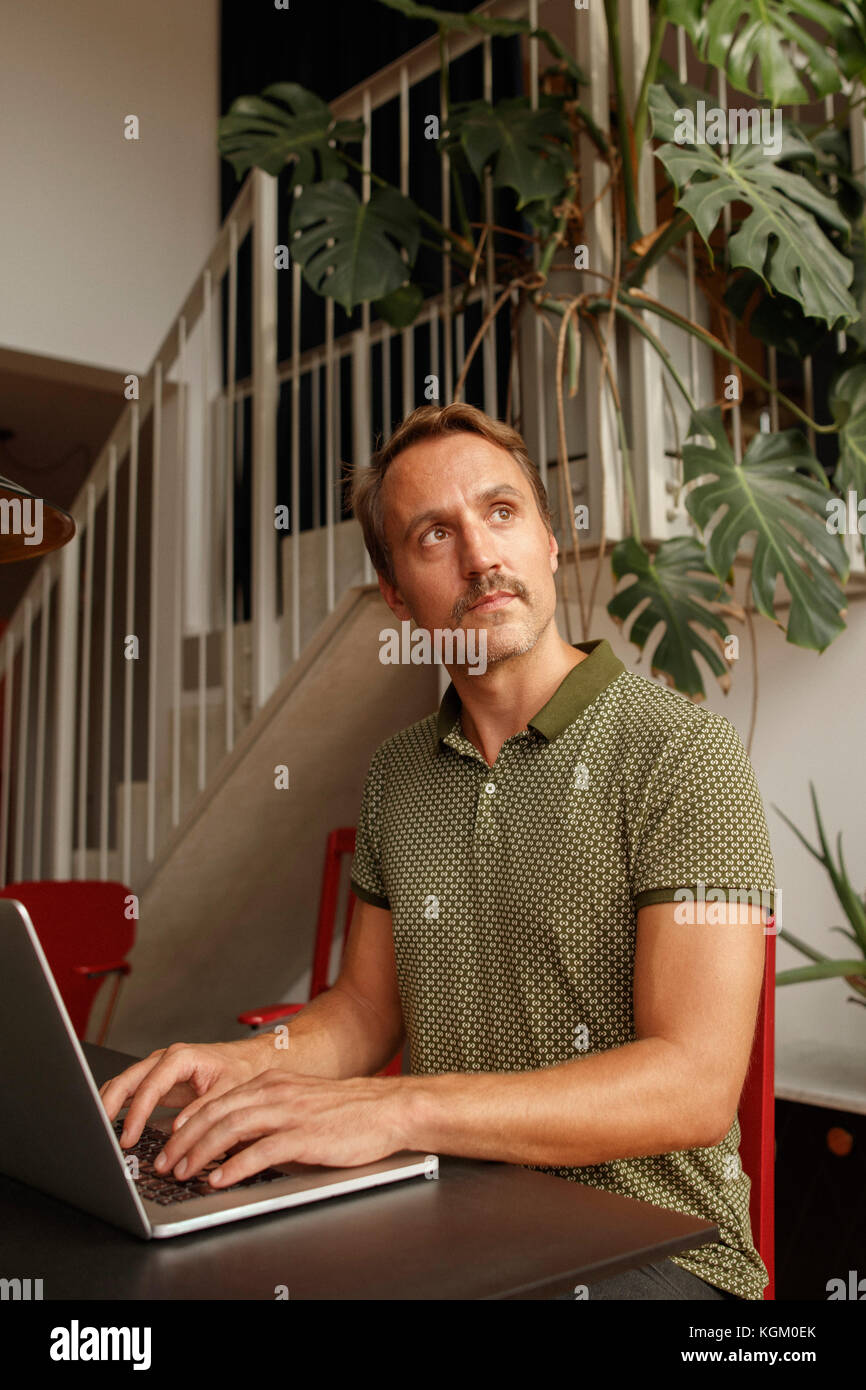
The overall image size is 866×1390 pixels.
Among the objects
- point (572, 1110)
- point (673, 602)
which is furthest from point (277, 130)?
point (572, 1110)

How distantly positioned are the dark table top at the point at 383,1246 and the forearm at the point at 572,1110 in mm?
53

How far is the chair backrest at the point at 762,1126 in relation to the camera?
120 centimetres

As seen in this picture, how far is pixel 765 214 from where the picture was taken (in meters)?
2.12

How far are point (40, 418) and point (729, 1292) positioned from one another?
16.8 feet

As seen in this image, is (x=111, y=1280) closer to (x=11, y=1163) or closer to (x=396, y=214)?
(x=11, y=1163)

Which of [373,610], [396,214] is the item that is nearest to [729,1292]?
[373,610]

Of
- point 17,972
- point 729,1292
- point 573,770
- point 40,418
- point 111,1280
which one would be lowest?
point 729,1292

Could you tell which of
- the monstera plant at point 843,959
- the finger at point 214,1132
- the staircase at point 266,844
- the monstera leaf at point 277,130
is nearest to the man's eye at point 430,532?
the finger at point 214,1132

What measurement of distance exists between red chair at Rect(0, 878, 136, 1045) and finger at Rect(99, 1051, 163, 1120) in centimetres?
226

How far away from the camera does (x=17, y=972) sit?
0.77m

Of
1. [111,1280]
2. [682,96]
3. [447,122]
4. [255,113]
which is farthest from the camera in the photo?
[255,113]

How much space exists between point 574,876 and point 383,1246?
0.55 metres

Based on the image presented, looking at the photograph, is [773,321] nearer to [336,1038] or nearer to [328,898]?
[336,1038]

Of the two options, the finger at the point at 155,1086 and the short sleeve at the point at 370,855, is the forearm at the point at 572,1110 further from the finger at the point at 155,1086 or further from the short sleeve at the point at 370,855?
the short sleeve at the point at 370,855
